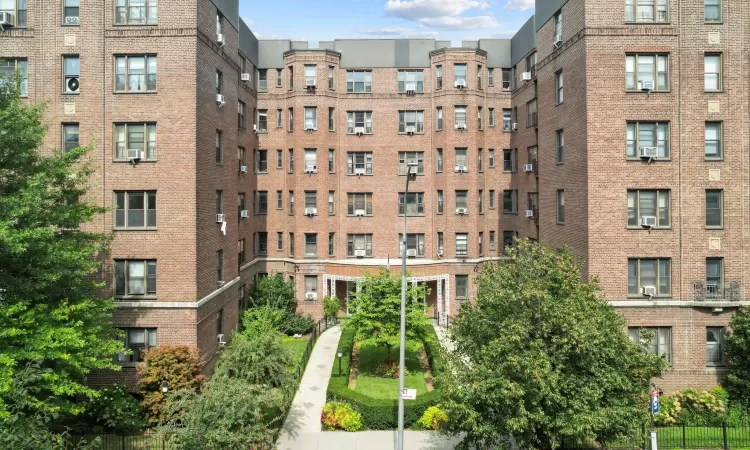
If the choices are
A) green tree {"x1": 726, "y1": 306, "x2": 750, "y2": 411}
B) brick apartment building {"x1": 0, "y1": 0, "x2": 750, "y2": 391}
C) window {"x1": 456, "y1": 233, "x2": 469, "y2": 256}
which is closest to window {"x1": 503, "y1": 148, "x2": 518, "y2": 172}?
window {"x1": 456, "y1": 233, "x2": 469, "y2": 256}

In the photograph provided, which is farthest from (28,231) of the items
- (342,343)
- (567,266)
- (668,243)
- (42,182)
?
(668,243)

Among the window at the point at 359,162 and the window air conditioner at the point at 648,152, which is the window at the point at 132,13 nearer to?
the window at the point at 359,162

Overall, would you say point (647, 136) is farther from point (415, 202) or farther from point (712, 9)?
point (415, 202)

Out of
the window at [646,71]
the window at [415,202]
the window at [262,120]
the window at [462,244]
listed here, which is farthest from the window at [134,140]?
the window at [462,244]

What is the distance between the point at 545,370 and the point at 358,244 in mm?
26212

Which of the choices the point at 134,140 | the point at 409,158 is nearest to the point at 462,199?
the point at 409,158

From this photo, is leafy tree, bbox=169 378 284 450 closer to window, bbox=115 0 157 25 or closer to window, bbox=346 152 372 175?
window, bbox=115 0 157 25

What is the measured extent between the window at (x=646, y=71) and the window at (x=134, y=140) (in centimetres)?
2110

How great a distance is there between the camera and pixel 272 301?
36.0 metres

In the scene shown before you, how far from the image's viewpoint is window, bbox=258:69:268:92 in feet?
131

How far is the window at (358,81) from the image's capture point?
39.8 m

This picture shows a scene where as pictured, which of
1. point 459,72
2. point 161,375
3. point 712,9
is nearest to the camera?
point 161,375

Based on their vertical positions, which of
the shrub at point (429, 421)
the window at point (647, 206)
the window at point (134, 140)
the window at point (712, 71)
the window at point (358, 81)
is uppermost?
the window at point (358, 81)

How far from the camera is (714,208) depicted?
24.0 meters
